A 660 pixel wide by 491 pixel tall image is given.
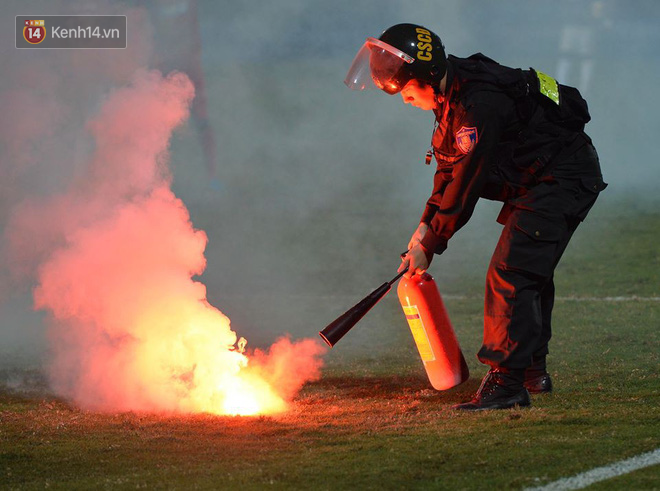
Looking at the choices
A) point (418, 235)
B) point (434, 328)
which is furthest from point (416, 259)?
point (434, 328)

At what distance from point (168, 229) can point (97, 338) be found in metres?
0.99

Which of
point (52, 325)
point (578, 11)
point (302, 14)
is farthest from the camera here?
point (578, 11)

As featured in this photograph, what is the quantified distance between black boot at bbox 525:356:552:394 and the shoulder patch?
63.4 inches

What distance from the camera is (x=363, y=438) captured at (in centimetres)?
430

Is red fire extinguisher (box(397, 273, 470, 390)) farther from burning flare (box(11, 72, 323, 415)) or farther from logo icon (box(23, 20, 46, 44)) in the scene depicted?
logo icon (box(23, 20, 46, 44))

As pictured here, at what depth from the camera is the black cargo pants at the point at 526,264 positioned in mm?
4855

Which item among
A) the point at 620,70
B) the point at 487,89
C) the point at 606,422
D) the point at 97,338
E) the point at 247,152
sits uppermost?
the point at 620,70

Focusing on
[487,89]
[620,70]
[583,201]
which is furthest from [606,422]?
[620,70]

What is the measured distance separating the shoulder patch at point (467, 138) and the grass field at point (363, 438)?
1518 millimetres

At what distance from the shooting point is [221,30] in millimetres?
18047

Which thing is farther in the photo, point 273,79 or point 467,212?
point 273,79

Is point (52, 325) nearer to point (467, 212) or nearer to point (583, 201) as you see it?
point (467, 212)

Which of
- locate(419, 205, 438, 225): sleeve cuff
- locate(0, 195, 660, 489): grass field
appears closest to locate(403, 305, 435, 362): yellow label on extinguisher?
locate(0, 195, 660, 489): grass field

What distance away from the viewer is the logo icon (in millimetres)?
8891
